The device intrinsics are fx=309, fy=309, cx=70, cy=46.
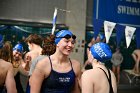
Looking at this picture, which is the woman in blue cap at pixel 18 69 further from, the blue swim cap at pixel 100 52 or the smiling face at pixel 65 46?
the blue swim cap at pixel 100 52

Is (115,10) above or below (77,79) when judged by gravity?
above

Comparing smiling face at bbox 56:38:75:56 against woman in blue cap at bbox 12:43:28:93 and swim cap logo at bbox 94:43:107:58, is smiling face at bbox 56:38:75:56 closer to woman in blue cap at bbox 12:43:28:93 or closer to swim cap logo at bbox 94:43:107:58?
swim cap logo at bbox 94:43:107:58

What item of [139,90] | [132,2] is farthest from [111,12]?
[139,90]

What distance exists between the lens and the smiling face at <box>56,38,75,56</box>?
304 cm

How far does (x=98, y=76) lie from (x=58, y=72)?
39 centimetres

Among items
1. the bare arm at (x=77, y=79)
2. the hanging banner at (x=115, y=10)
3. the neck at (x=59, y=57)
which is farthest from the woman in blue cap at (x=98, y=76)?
the hanging banner at (x=115, y=10)

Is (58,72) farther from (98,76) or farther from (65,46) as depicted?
(98,76)

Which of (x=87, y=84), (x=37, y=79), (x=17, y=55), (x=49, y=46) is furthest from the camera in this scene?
(x=17, y=55)

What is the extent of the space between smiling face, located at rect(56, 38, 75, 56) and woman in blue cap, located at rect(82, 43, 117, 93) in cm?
23

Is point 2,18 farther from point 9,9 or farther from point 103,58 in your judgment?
point 103,58

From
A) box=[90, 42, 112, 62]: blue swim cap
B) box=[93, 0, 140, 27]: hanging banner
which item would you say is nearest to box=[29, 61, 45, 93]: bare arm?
box=[90, 42, 112, 62]: blue swim cap

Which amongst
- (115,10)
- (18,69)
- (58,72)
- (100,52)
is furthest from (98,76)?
(115,10)

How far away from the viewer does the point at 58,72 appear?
3.00 metres

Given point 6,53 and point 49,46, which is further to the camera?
point 49,46
